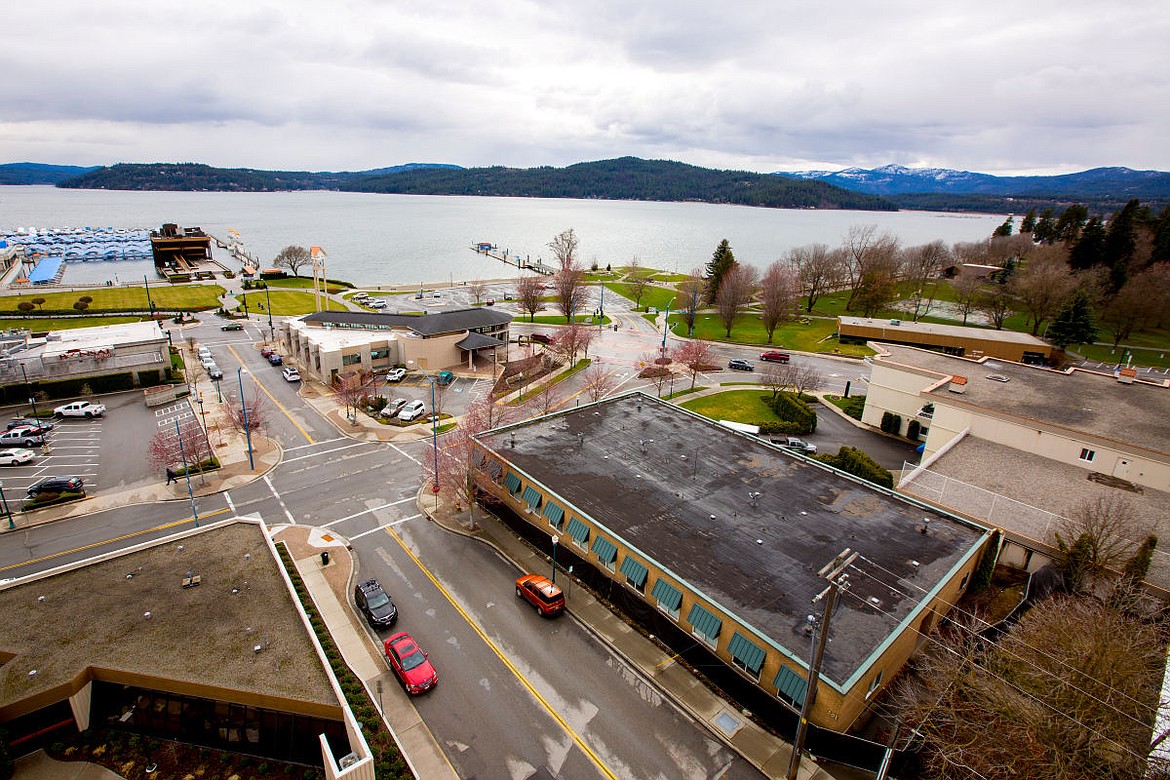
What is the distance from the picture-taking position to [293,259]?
128 meters

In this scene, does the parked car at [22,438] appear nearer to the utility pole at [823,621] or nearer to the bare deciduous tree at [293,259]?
→ the utility pole at [823,621]

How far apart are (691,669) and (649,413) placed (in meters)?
19.9

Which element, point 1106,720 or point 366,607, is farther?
point 366,607

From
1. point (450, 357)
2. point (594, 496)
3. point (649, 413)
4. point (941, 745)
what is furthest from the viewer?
point (450, 357)

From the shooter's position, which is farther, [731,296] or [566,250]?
[566,250]

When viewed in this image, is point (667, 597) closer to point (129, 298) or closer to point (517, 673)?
point (517, 673)

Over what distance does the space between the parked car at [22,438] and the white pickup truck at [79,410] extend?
14.9 ft

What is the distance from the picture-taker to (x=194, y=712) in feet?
66.3

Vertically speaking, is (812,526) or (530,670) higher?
(812,526)

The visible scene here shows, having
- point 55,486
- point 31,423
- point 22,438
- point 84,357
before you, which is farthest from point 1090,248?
point 31,423

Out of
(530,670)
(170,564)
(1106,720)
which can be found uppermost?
(1106,720)

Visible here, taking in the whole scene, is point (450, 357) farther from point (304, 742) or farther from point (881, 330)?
point (881, 330)

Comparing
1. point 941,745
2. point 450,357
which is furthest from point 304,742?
point 450,357

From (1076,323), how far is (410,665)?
8582 centimetres
